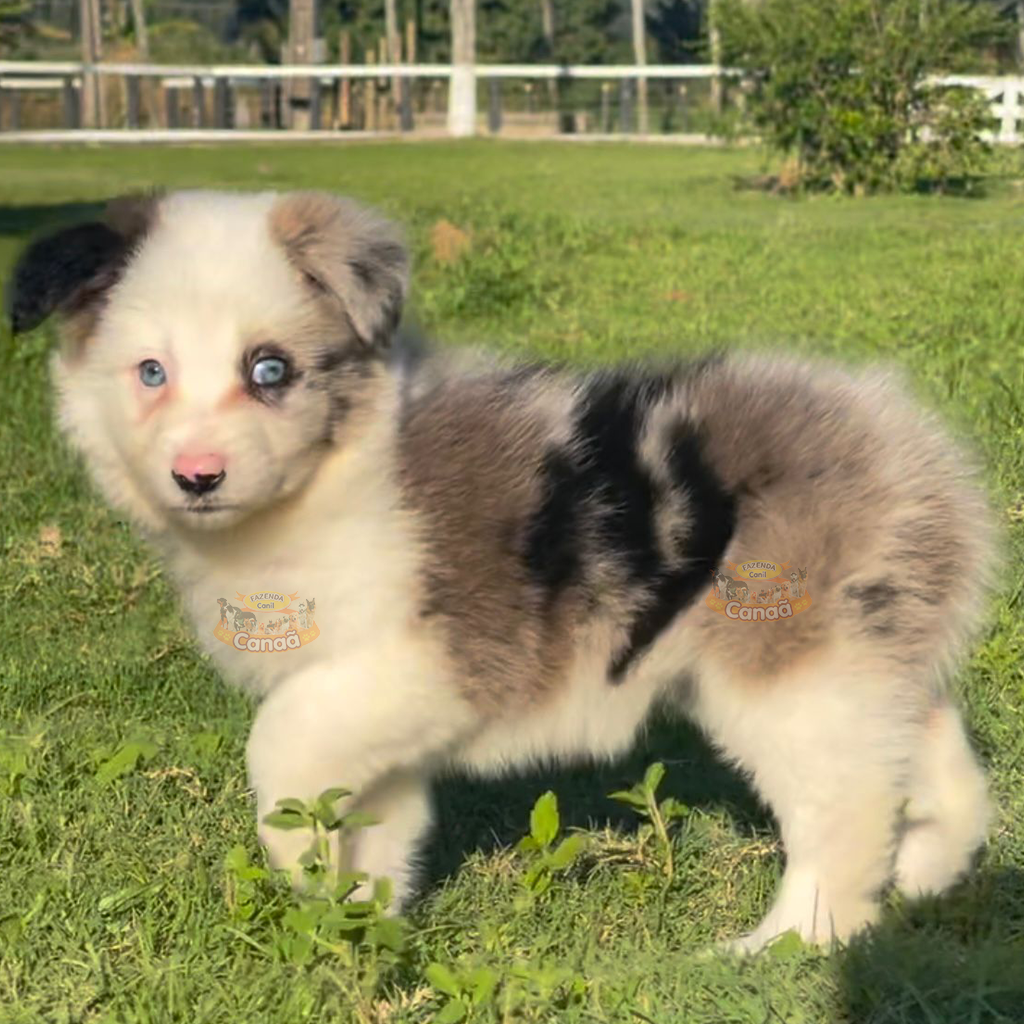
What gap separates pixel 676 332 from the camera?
882 centimetres

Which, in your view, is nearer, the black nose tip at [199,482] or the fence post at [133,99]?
the black nose tip at [199,482]

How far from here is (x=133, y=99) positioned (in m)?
30.9

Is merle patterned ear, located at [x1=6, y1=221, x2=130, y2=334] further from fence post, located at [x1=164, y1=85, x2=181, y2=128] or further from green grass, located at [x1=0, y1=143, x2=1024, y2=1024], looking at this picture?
fence post, located at [x1=164, y1=85, x2=181, y2=128]

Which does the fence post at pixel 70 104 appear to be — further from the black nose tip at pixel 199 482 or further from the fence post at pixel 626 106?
the black nose tip at pixel 199 482

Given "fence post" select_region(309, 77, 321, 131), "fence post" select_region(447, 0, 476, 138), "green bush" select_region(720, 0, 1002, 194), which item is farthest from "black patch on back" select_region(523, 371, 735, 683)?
"fence post" select_region(309, 77, 321, 131)

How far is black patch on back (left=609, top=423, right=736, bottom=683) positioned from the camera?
2725mm

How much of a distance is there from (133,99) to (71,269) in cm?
3006

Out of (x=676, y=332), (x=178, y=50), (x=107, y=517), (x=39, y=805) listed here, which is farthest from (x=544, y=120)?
(x=39, y=805)

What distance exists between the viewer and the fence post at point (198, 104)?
31.4 meters

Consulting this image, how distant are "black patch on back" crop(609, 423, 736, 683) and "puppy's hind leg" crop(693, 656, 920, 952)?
0.14m

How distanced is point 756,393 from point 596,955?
1.06 m

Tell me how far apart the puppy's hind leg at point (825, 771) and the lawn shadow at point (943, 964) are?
9 cm

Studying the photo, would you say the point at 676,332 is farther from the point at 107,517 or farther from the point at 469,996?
the point at 469,996

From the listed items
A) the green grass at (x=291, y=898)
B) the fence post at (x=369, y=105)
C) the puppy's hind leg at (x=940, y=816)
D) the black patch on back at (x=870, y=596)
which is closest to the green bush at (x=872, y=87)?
the green grass at (x=291, y=898)
